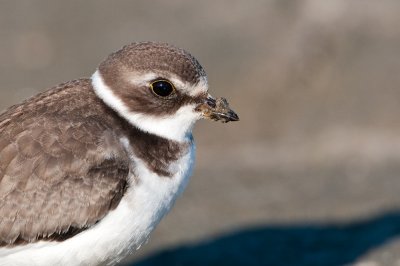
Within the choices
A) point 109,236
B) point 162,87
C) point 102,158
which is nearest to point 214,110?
point 162,87

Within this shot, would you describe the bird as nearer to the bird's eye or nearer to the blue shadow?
the bird's eye

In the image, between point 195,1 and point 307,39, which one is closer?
point 307,39

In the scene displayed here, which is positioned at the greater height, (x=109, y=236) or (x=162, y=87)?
(x=162, y=87)

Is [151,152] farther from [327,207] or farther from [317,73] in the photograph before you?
[317,73]

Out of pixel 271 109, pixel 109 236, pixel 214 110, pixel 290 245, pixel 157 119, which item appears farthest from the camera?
pixel 271 109

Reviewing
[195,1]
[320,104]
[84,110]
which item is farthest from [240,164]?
[84,110]

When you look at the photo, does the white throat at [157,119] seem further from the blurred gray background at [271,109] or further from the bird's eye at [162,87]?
the blurred gray background at [271,109]

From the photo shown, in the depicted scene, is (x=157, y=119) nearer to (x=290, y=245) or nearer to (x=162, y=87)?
(x=162, y=87)

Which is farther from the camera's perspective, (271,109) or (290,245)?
(271,109)
